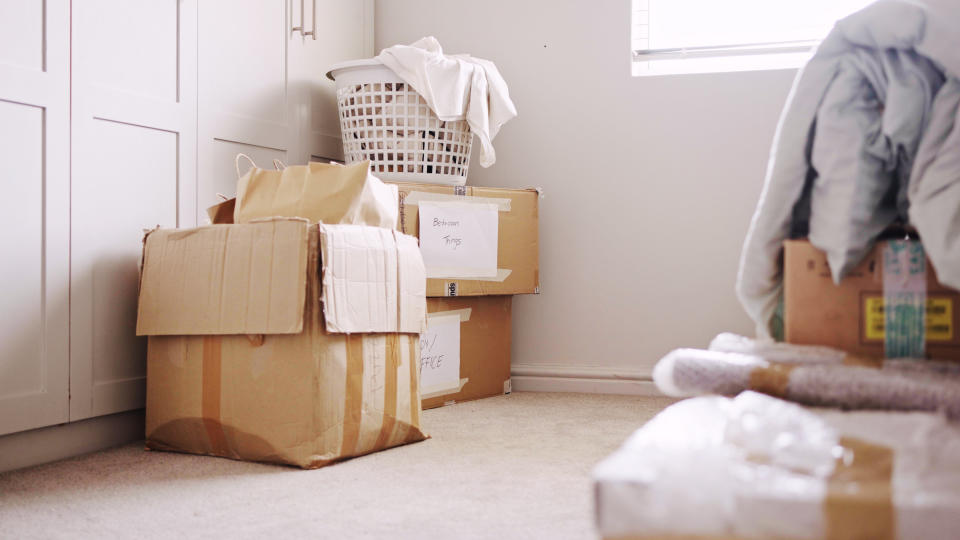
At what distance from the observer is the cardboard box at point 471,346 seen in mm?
2186

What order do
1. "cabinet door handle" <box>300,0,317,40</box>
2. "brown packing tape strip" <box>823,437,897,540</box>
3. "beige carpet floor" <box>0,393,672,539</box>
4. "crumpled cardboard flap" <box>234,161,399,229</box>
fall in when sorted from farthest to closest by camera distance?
Answer: 1. "cabinet door handle" <box>300,0,317,40</box>
2. "crumpled cardboard flap" <box>234,161,399,229</box>
3. "beige carpet floor" <box>0,393,672,539</box>
4. "brown packing tape strip" <box>823,437,897,540</box>

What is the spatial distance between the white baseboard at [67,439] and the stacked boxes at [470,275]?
744 millimetres

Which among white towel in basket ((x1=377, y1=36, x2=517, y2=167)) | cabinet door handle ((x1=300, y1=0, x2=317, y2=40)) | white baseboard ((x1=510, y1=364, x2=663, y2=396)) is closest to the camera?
white towel in basket ((x1=377, y1=36, x2=517, y2=167))

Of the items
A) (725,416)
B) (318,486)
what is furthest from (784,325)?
(318,486)

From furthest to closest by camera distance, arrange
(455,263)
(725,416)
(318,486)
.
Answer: (455,263) → (318,486) → (725,416)

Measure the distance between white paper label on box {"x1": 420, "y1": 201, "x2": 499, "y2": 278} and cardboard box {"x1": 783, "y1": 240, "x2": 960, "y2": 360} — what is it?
4.48ft

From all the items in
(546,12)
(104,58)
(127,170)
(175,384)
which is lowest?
(175,384)

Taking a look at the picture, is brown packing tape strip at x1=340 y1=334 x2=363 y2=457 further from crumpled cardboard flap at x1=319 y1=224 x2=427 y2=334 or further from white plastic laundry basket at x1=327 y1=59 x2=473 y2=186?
white plastic laundry basket at x1=327 y1=59 x2=473 y2=186

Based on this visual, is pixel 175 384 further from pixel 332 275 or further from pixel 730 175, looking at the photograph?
pixel 730 175

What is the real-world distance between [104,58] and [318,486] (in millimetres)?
1033

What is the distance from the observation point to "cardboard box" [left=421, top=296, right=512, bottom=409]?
2.19m

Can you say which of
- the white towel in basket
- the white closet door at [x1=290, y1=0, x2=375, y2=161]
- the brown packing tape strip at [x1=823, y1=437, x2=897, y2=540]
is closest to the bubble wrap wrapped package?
the brown packing tape strip at [x1=823, y1=437, x2=897, y2=540]

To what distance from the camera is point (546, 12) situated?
2656mm

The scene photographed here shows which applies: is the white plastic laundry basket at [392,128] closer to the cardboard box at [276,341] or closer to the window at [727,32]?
the cardboard box at [276,341]
